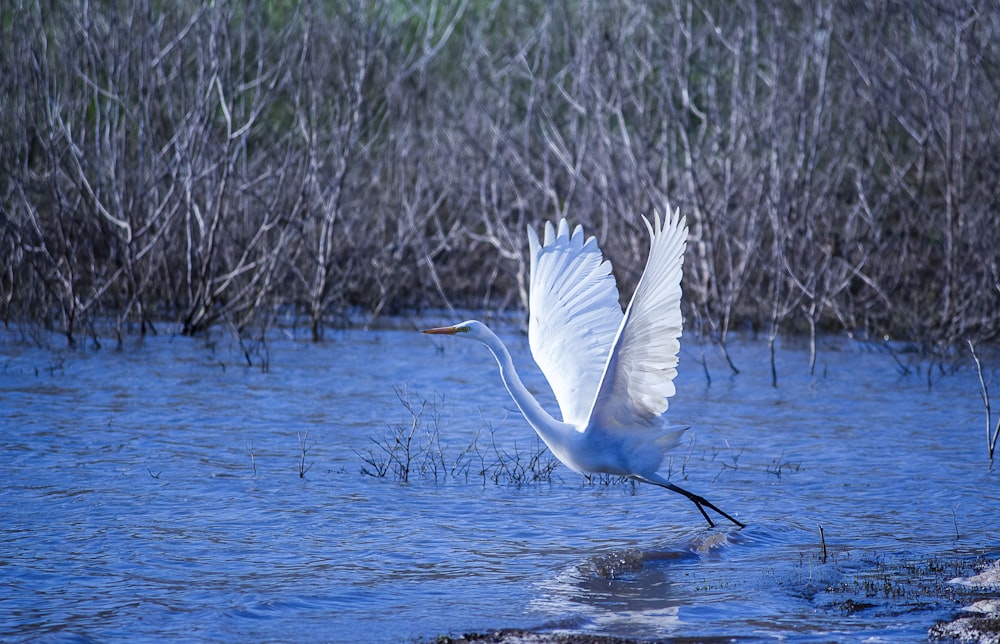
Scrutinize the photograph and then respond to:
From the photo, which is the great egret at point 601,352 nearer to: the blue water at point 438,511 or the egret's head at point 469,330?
the egret's head at point 469,330

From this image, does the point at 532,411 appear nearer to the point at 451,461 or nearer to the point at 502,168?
the point at 451,461

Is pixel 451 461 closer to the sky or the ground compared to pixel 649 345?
closer to the ground

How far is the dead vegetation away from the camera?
10547 millimetres

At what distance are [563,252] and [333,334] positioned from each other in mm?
7278

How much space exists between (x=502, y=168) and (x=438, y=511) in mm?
7254

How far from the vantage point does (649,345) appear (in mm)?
4965

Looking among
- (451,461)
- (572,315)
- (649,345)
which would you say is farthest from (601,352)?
(451,461)

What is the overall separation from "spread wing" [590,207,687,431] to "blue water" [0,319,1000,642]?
54 cm

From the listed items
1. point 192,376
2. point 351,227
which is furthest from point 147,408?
point 351,227

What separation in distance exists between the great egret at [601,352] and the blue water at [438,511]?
0.32 meters

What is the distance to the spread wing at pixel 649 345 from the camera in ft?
15.3

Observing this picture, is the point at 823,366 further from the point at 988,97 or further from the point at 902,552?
the point at 902,552

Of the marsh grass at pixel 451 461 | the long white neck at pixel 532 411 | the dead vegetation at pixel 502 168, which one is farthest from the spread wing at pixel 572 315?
the dead vegetation at pixel 502 168

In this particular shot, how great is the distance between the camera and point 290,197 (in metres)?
13.1
